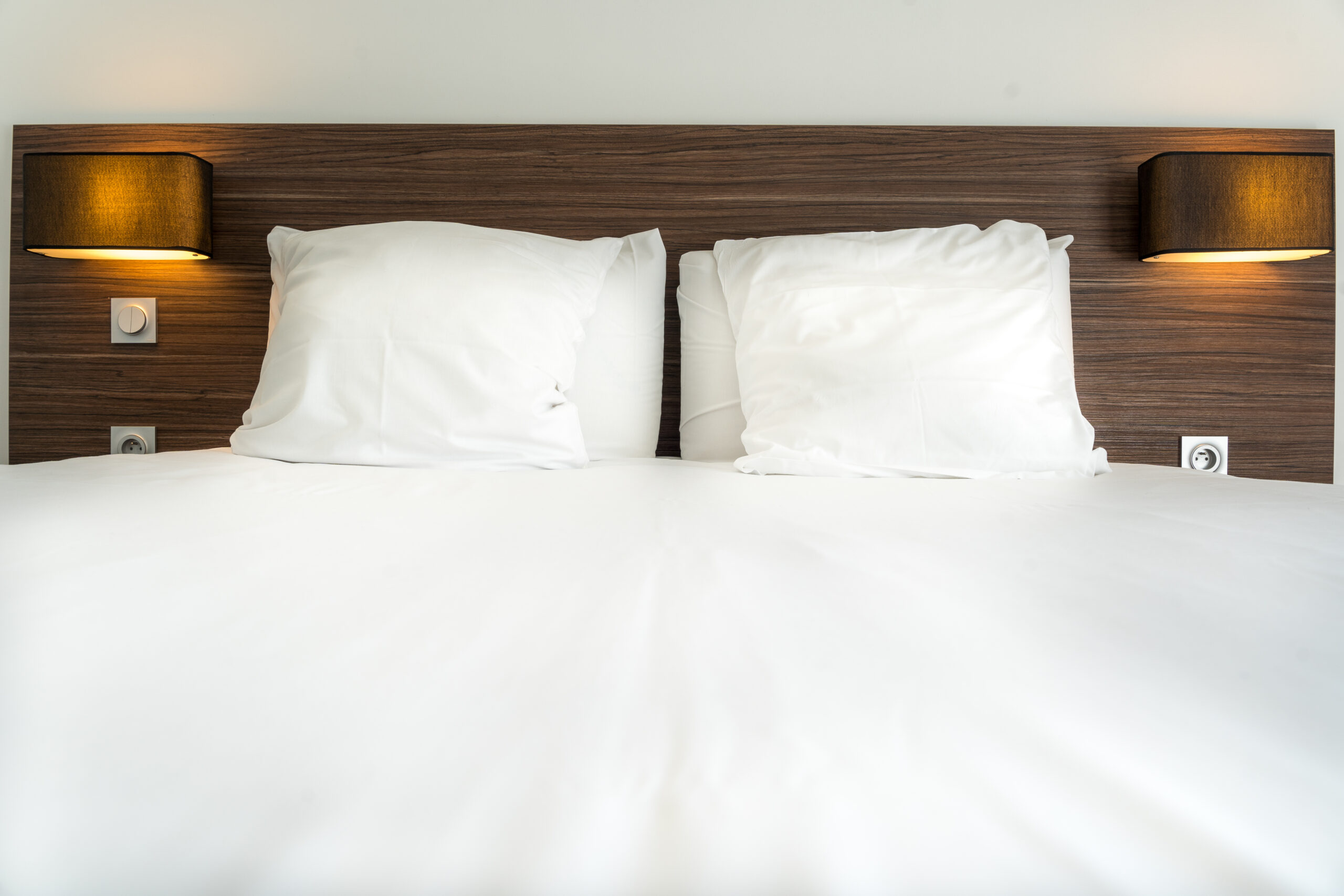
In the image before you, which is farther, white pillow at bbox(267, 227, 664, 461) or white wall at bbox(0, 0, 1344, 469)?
white wall at bbox(0, 0, 1344, 469)

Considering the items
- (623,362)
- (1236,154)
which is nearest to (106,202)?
(623,362)

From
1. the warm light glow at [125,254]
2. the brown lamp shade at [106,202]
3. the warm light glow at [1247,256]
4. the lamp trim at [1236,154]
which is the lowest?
the warm light glow at [125,254]

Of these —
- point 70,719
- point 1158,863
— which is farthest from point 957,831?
point 70,719

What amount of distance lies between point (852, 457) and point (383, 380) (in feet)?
2.54

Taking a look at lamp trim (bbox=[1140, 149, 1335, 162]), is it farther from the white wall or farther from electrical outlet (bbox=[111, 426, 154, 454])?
→ electrical outlet (bbox=[111, 426, 154, 454])

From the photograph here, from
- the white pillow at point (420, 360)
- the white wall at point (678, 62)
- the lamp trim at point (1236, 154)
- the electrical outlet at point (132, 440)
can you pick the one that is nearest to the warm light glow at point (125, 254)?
the white wall at point (678, 62)

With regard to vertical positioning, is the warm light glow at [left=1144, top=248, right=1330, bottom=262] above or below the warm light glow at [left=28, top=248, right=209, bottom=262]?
above


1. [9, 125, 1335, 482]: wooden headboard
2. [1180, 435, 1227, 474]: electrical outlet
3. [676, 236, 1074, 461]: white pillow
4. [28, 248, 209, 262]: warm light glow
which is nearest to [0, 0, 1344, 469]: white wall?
[9, 125, 1335, 482]: wooden headboard

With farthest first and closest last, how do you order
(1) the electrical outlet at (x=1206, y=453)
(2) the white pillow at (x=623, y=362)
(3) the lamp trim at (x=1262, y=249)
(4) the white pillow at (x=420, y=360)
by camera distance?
(1) the electrical outlet at (x=1206, y=453), (3) the lamp trim at (x=1262, y=249), (2) the white pillow at (x=623, y=362), (4) the white pillow at (x=420, y=360)

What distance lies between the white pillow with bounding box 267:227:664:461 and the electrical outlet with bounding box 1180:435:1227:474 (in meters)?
1.11

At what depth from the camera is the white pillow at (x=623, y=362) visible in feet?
4.62

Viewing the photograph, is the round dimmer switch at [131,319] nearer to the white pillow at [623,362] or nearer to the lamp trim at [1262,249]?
the white pillow at [623,362]

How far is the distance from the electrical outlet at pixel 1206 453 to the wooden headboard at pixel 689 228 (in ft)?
0.10

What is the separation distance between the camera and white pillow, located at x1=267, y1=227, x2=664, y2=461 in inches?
55.5
